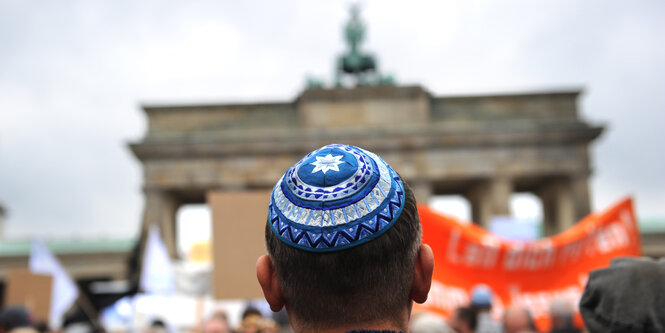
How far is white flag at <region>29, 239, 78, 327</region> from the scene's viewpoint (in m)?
10.9

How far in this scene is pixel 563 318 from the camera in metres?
5.71

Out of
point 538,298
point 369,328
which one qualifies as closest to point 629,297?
point 369,328

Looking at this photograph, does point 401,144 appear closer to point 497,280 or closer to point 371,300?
point 497,280

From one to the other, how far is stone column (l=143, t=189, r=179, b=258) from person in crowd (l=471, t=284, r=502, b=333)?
88.9 ft

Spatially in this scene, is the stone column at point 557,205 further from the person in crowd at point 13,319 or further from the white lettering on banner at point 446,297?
the person in crowd at point 13,319

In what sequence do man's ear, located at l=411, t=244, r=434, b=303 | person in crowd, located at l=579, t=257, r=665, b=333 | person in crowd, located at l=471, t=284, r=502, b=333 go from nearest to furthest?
man's ear, located at l=411, t=244, r=434, b=303, person in crowd, located at l=579, t=257, r=665, b=333, person in crowd, located at l=471, t=284, r=502, b=333

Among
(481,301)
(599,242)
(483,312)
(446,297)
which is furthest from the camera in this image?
(599,242)

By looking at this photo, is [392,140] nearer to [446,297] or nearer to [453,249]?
[453,249]

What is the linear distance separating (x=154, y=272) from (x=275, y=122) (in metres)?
21.4

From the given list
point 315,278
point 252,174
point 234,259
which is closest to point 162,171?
point 252,174

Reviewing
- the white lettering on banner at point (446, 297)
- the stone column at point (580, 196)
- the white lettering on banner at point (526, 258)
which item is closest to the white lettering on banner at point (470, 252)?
the white lettering on banner at point (526, 258)

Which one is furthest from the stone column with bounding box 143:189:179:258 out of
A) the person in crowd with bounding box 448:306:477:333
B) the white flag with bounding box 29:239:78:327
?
the person in crowd with bounding box 448:306:477:333

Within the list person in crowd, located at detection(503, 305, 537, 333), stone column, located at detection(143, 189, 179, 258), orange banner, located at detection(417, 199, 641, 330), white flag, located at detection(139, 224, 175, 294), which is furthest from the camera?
stone column, located at detection(143, 189, 179, 258)

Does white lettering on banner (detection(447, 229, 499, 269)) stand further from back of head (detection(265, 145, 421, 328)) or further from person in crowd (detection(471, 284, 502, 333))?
back of head (detection(265, 145, 421, 328))
